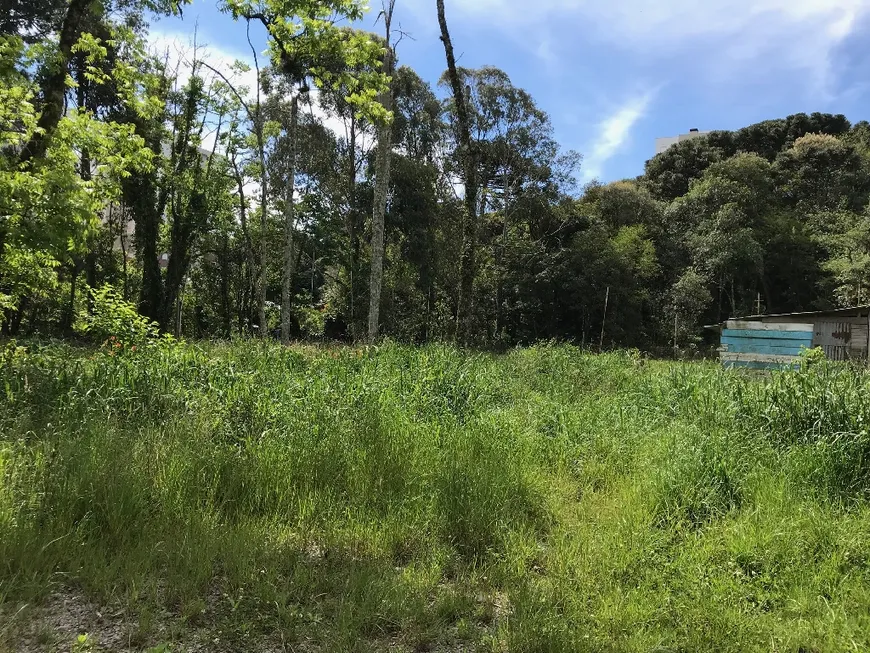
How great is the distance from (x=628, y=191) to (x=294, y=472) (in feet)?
89.0

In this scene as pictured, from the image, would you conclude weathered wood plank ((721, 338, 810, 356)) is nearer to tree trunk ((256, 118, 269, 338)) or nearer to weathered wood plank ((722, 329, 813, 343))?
weathered wood plank ((722, 329, 813, 343))

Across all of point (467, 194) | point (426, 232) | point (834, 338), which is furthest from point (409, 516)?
point (426, 232)

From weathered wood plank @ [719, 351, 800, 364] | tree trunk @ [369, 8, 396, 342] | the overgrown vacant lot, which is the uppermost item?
tree trunk @ [369, 8, 396, 342]

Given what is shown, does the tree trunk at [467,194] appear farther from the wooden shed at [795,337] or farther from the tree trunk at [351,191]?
the tree trunk at [351,191]

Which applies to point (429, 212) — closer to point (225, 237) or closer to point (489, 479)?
point (225, 237)

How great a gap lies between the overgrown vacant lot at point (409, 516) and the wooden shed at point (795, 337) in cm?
610

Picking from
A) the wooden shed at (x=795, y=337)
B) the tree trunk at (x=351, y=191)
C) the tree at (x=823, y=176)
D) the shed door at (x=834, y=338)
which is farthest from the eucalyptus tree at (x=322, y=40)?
the tree at (x=823, y=176)

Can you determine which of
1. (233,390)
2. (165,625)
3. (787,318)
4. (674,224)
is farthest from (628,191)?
(165,625)

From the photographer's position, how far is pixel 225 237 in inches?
874

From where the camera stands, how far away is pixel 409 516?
3.46 metres

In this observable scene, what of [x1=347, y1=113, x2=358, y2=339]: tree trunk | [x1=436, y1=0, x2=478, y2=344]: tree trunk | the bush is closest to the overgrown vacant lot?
the bush

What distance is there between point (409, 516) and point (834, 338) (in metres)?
12.4

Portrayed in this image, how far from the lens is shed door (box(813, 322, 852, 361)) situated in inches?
450

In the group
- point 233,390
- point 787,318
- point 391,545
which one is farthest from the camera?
point 787,318
